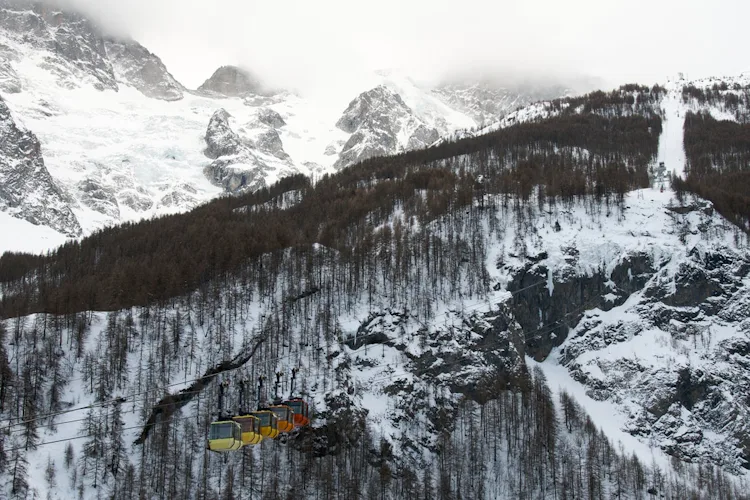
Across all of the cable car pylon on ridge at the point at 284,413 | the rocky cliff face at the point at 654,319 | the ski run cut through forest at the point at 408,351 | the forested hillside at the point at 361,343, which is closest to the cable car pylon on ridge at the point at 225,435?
the cable car pylon on ridge at the point at 284,413

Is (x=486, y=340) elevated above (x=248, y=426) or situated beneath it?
elevated above

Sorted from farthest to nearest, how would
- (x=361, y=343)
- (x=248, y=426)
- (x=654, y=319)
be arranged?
(x=654, y=319), (x=361, y=343), (x=248, y=426)

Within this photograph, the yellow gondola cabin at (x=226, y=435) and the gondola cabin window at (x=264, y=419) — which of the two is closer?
the yellow gondola cabin at (x=226, y=435)

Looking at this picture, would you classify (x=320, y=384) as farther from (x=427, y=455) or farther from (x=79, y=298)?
(x=79, y=298)

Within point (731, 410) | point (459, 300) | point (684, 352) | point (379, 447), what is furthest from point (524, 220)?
point (379, 447)

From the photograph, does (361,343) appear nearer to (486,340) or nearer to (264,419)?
(486,340)

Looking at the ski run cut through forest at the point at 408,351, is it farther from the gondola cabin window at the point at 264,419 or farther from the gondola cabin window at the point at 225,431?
the gondola cabin window at the point at 225,431

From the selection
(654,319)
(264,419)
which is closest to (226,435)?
(264,419)

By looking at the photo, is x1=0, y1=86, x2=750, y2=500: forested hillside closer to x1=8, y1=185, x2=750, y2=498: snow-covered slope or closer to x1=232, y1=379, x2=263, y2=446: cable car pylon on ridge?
x1=8, y1=185, x2=750, y2=498: snow-covered slope
